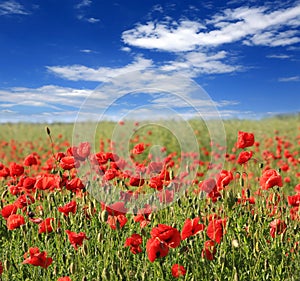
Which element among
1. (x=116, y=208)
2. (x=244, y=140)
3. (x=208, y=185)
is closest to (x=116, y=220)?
(x=116, y=208)

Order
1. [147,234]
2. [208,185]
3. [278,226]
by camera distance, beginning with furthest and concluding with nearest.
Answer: [147,234], [208,185], [278,226]

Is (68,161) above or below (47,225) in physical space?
above

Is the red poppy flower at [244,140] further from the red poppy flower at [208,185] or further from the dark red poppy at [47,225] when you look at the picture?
the dark red poppy at [47,225]

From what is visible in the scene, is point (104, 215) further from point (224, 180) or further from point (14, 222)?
point (224, 180)

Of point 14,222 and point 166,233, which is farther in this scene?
point 14,222

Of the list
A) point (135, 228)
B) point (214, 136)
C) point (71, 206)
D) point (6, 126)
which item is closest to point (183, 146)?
point (214, 136)

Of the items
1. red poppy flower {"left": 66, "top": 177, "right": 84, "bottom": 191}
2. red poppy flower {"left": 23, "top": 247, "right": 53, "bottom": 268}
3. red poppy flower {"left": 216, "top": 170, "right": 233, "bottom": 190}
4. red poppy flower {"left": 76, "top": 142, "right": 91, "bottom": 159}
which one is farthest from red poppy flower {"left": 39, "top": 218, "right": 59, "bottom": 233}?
red poppy flower {"left": 216, "top": 170, "right": 233, "bottom": 190}

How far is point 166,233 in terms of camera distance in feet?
6.38

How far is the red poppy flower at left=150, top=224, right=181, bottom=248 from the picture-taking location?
76.2 inches

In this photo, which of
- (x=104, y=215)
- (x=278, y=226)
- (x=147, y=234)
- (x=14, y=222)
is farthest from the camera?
(x=147, y=234)

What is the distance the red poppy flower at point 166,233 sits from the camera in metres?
1.94

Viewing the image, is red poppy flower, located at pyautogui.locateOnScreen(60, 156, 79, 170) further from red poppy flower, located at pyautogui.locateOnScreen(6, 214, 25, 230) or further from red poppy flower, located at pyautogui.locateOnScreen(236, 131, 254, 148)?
red poppy flower, located at pyautogui.locateOnScreen(236, 131, 254, 148)

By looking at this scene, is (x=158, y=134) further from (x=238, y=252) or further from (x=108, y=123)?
(x=238, y=252)

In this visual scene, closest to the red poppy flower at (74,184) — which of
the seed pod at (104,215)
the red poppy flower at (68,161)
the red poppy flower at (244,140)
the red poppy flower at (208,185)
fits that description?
the red poppy flower at (68,161)
